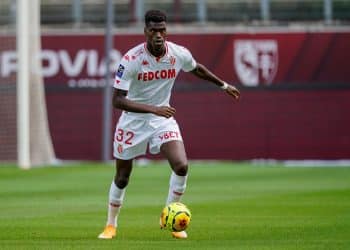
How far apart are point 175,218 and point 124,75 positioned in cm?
154

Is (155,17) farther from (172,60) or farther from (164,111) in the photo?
(164,111)

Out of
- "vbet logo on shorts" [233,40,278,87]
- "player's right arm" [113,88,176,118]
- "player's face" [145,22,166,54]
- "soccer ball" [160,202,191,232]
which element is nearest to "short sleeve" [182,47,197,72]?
"player's face" [145,22,166,54]

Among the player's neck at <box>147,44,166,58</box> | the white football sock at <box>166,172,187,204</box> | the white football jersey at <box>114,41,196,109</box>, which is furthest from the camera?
the white football sock at <box>166,172,187,204</box>

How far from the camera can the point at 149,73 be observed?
1226 cm

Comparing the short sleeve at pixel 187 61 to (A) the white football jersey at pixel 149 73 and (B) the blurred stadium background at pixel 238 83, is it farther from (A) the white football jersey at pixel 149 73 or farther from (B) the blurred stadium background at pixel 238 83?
(B) the blurred stadium background at pixel 238 83

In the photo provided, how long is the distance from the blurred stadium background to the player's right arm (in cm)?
2075

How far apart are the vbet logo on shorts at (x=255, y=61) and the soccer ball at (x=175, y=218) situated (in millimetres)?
21941

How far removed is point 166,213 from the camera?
11.8 m

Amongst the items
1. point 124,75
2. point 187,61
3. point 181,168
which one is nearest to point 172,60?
point 187,61

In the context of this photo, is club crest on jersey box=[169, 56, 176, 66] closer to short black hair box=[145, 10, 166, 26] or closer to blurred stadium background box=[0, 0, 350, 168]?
short black hair box=[145, 10, 166, 26]

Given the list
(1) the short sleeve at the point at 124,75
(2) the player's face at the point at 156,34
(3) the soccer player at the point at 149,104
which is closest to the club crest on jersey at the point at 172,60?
(3) the soccer player at the point at 149,104

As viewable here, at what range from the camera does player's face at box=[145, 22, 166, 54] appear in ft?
39.2

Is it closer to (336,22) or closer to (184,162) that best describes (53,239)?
(184,162)

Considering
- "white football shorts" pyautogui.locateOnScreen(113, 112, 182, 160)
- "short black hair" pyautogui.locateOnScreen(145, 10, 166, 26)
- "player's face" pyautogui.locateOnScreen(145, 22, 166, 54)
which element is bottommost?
"white football shorts" pyautogui.locateOnScreen(113, 112, 182, 160)
